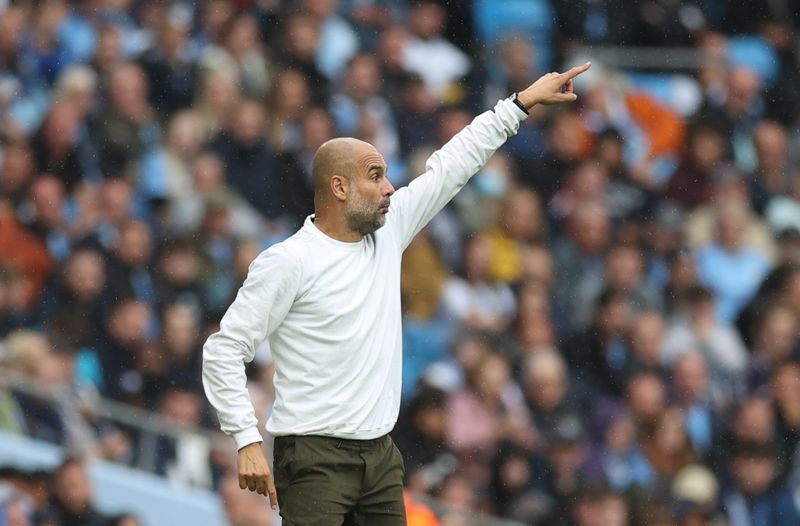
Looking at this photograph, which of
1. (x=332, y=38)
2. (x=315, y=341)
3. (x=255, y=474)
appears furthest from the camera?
(x=332, y=38)

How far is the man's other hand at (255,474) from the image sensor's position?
479 centimetres

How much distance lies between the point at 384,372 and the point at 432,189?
2.18ft

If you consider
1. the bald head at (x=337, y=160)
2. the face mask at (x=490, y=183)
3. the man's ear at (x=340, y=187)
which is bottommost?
the man's ear at (x=340, y=187)

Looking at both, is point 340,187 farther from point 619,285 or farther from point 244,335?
point 619,285

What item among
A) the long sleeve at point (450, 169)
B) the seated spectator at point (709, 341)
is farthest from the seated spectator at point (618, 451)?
the long sleeve at point (450, 169)

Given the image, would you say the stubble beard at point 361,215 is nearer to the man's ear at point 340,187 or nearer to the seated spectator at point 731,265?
the man's ear at point 340,187

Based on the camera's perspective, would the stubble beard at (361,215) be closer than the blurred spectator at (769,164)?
Yes

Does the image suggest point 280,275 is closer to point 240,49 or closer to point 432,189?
point 432,189

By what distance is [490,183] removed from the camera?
1051cm

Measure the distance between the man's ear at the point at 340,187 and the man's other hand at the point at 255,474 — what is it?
0.85 meters

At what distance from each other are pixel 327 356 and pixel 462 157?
33.8 inches

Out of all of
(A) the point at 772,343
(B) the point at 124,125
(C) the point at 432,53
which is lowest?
(A) the point at 772,343

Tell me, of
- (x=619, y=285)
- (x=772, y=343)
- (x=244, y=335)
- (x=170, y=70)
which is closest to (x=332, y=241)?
(x=244, y=335)

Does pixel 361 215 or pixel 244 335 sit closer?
pixel 244 335
